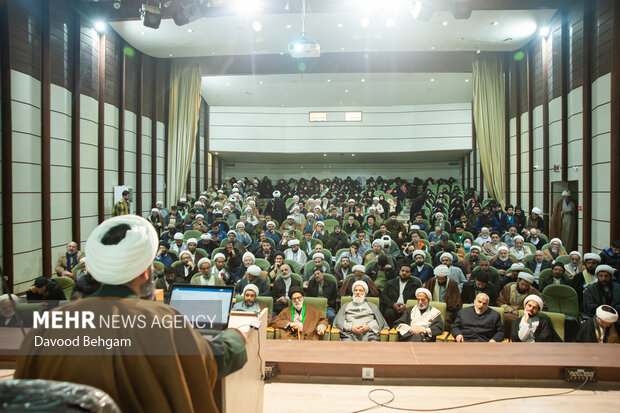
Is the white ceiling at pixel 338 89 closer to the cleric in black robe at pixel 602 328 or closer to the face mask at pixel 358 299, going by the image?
the face mask at pixel 358 299

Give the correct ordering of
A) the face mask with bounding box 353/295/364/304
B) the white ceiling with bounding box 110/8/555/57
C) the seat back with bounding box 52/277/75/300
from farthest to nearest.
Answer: the white ceiling with bounding box 110/8/555/57 → the seat back with bounding box 52/277/75/300 → the face mask with bounding box 353/295/364/304

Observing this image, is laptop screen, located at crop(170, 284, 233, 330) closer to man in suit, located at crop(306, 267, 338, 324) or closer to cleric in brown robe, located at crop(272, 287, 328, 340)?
cleric in brown robe, located at crop(272, 287, 328, 340)

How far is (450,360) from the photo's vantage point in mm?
2877

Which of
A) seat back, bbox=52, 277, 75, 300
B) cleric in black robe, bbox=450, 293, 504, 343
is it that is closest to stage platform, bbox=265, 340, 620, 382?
cleric in black robe, bbox=450, 293, 504, 343

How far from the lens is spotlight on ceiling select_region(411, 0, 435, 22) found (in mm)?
6792

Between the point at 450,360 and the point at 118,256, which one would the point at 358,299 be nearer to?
the point at 450,360

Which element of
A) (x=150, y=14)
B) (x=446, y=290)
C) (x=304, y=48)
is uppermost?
(x=150, y=14)

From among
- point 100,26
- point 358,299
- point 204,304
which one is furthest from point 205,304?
point 100,26

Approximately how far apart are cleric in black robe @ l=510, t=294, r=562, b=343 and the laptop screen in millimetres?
3395

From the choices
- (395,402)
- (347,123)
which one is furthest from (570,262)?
(347,123)

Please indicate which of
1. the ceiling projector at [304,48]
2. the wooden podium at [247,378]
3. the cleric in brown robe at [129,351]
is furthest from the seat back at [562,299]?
the ceiling projector at [304,48]

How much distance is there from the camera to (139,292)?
1.24 m

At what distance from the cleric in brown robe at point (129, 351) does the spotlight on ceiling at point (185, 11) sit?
7001mm

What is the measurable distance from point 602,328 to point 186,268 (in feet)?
17.2
